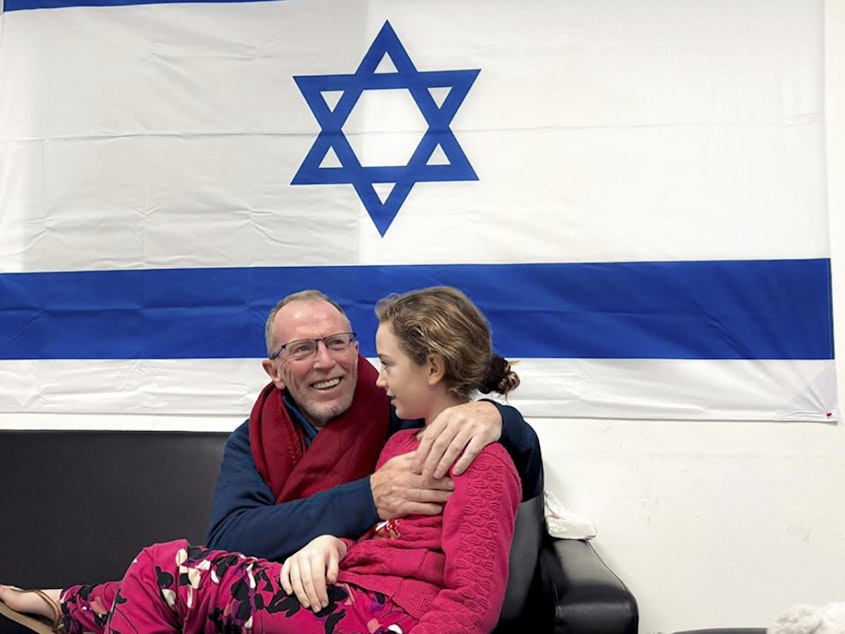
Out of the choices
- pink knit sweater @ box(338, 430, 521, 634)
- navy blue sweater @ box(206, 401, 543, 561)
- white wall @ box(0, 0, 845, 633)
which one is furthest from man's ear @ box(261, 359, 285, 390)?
white wall @ box(0, 0, 845, 633)

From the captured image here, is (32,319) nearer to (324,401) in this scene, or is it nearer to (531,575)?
(324,401)

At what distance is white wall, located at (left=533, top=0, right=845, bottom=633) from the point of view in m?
2.45

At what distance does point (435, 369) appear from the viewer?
1.79m

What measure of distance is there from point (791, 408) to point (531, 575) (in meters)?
0.88

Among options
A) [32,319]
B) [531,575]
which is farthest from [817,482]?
[32,319]

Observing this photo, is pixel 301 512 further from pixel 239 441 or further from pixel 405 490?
pixel 239 441

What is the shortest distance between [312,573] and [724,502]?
1.31m

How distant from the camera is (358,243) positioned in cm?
262

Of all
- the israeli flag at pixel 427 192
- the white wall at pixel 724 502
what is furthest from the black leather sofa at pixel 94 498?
the white wall at pixel 724 502

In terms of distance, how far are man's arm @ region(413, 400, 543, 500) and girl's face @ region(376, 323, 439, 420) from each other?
0.26ft

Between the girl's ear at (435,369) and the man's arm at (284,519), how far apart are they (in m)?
0.24

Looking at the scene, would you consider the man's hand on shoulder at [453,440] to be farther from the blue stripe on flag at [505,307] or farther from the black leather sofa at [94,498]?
the blue stripe on flag at [505,307]

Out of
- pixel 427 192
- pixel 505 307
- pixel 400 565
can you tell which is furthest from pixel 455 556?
pixel 427 192

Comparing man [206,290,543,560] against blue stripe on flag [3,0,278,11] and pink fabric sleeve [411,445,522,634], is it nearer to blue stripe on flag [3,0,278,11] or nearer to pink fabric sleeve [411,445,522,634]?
pink fabric sleeve [411,445,522,634]
